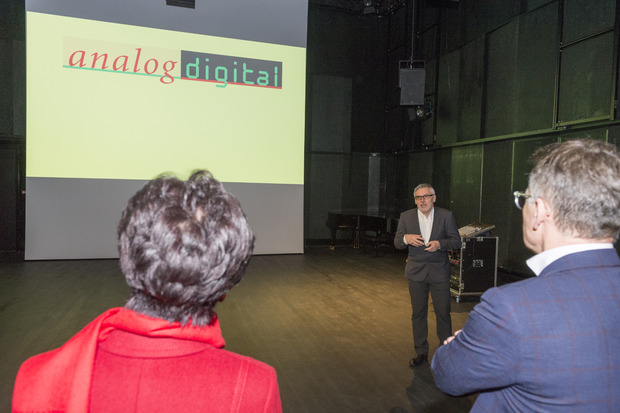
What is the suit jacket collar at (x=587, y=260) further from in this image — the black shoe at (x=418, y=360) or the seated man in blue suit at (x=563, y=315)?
the black shoe at (x=418, y=360)

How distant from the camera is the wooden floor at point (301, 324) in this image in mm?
2660

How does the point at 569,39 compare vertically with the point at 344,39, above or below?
below

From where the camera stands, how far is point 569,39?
5.69 m

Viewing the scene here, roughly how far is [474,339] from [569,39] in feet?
22.0

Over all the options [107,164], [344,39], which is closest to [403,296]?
[107,164]

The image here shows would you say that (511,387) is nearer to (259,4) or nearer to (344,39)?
(259,4)

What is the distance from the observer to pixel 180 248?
0.72 m

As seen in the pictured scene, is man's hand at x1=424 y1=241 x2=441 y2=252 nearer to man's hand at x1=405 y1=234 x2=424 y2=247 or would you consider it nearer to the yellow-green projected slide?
man's hand at x1=405 y1=234 x2=424 y2=247

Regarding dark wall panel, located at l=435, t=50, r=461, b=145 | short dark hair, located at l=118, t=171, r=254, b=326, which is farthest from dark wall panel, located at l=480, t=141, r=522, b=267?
short dark hair, located at l=118, t=171, r=254, b=326

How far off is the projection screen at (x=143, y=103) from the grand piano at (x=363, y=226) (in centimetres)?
233

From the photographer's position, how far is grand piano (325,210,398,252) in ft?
28.0

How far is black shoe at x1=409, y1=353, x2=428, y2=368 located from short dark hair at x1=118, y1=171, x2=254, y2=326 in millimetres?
2763

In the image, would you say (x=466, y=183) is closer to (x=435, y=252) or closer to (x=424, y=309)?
(x=435, y=252)

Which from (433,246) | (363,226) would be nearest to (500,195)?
(363,226)
